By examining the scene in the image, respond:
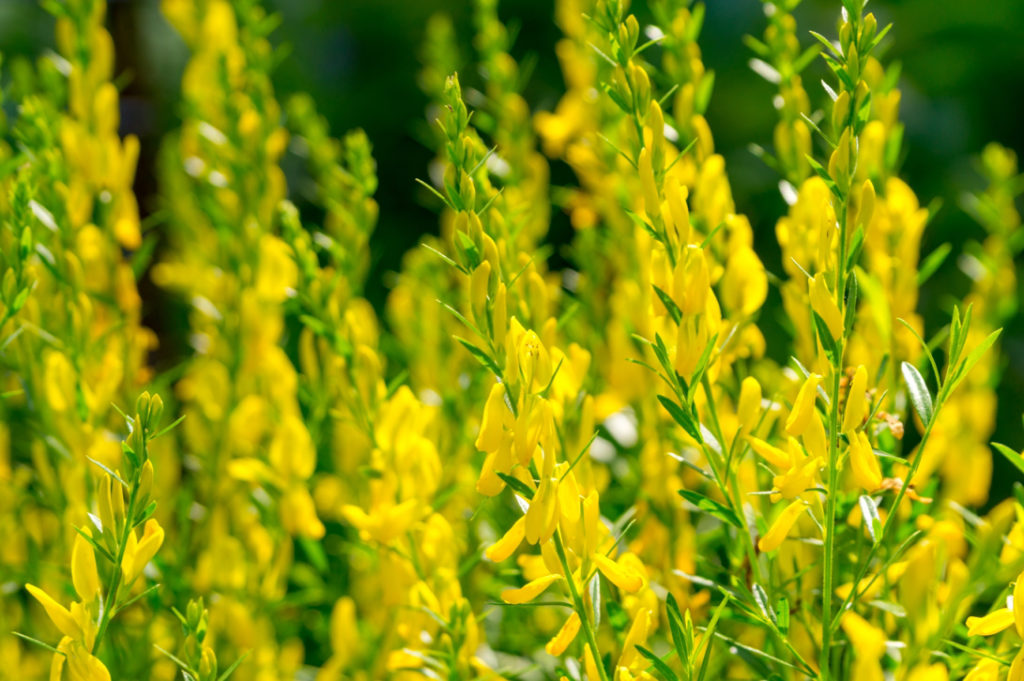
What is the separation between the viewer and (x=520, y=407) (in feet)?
1.42

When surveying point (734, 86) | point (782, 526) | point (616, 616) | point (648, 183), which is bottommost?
point (734, 86)

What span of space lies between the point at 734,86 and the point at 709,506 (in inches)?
62.7

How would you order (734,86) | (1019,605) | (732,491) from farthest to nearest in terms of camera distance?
(734,86), (732,491), (1019,605)

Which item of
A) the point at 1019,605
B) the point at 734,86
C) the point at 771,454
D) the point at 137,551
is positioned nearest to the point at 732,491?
the point at 771,454

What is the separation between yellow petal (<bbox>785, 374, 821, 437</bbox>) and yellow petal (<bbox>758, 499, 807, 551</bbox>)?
4 centimetres

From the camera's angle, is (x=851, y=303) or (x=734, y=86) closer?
(x=851, y=303)

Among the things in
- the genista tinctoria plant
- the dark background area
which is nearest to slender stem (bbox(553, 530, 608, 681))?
the genista tinctoria plant

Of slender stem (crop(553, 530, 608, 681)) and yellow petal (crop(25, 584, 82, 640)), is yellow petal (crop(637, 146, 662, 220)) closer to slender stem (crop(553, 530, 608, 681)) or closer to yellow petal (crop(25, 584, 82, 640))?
slender stem (crop(553, 530, 608, 681))

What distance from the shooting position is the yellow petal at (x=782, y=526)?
1.49 feet

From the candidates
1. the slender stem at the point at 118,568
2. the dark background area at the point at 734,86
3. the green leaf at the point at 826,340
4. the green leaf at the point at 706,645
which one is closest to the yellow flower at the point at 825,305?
the green leaf at the point at 826,340

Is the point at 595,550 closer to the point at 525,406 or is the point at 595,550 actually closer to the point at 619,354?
the point at 525,406

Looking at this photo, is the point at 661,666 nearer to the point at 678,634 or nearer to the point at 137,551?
the point at 678,634

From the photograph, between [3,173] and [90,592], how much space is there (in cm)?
29

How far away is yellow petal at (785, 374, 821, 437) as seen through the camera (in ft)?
1.42
